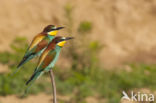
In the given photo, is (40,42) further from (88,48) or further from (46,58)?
(88,48)

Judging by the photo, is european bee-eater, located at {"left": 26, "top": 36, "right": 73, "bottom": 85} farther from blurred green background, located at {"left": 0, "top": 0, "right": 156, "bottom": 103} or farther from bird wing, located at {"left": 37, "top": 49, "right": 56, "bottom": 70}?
blurred green background, located at {"left": 0, "top": 0, "right": 156, "bottom": 103}

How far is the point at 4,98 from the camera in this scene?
493 centimetres

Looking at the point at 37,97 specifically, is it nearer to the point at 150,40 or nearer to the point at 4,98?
the point at 4,98

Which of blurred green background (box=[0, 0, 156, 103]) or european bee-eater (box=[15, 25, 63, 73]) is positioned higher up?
european bee-eater (box=[15, 25, 63, 73])

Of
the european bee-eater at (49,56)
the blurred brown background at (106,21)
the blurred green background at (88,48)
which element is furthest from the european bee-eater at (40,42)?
the blurred brown background at (106,21)

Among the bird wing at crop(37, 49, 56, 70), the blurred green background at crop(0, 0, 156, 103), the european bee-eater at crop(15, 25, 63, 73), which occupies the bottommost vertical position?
the blurred green background at crop(0, 0, 156, 103)

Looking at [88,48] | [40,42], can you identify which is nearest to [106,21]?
[88,48]

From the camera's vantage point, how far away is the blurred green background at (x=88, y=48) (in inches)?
207

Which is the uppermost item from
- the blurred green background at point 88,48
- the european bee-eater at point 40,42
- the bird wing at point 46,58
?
the european bee-eater at point 40,42

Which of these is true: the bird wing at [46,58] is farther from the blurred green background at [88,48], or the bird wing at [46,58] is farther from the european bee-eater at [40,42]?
the blurred green background at [88,48]

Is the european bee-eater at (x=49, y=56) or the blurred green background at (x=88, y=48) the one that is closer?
the european bee-eater at (x=49, y=56)

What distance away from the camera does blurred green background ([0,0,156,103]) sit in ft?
17.3

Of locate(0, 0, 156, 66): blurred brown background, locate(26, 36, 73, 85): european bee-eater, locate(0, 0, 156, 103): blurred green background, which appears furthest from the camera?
locate(0, 0, 156, 66): blurred brown background

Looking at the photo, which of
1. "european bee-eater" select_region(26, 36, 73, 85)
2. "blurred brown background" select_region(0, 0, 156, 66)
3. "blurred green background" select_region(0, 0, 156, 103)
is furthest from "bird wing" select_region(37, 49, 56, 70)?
"blurred brown background" select_region(0, 0, 156, 66)
